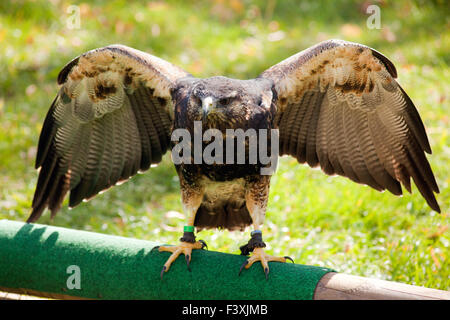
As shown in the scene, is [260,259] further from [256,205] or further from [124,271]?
[124,271]

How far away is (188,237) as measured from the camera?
3.95 metres

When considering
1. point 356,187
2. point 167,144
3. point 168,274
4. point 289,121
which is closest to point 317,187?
point 356,187

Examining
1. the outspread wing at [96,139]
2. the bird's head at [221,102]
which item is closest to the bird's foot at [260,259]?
the bird's head at [221,102]

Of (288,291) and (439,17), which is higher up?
(439,17)

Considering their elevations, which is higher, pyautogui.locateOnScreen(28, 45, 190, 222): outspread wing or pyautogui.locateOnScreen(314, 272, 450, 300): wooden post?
pyautogui.locateOnScreen(28, 45, 190, 222): outspread wing

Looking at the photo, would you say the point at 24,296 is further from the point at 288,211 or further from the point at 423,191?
the point at 423,191

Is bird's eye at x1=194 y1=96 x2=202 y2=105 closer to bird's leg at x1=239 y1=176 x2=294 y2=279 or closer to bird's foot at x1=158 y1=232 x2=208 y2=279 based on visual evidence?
bird's leg at x1=239 y1=176 x2=294 y2=279

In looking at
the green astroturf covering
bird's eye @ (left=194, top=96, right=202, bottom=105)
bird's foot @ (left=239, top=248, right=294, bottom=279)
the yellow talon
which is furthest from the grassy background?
bird's eye @ (left=194, top=96, right=202, bottom=105)

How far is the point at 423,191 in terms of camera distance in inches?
173

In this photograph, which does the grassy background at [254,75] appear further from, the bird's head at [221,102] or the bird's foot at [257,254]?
the bird's head at [221,102]

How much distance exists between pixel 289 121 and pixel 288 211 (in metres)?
1.25

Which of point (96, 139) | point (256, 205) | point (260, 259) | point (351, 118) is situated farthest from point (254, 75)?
point (260, 259)

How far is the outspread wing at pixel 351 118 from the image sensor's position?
4188 mm

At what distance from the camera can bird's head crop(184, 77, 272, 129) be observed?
11.7ft
